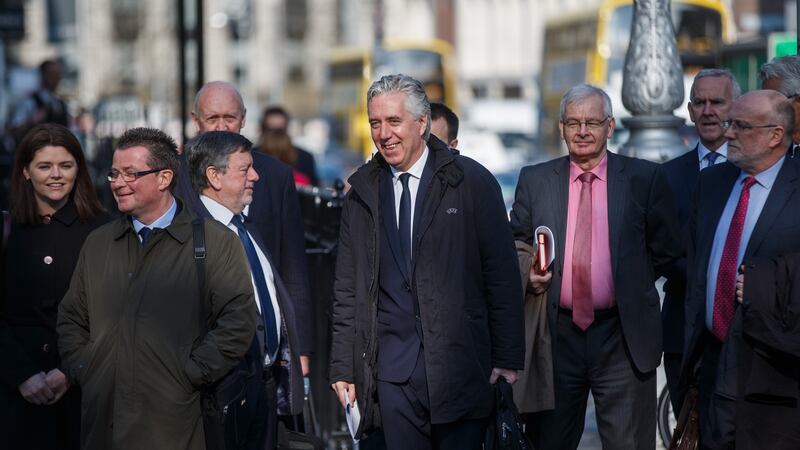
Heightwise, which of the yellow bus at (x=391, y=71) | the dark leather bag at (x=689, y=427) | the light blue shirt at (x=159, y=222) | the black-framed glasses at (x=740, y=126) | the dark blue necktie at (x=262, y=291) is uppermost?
the yellow bus at (x=391, y=71)

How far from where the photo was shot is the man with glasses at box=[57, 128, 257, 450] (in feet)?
17.4

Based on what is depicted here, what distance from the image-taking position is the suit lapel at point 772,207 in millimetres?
5758

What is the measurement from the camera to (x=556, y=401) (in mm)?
6535

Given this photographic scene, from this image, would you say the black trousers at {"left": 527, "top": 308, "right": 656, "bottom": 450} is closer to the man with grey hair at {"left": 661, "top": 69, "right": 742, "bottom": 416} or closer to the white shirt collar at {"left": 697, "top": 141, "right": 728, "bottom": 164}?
the man with grey hair at {"left": 661, "top": 69, "right": 742, "bottom": 416}

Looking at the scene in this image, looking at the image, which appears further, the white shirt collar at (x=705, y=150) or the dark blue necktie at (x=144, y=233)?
the white shirt collar at (x=705, y=150)

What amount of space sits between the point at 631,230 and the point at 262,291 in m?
1.63

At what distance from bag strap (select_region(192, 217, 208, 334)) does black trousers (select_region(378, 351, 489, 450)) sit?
0.81m

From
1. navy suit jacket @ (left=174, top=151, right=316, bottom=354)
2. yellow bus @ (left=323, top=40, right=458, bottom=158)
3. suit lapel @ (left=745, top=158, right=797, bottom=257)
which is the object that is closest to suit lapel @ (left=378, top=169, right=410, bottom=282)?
navy suit jacket @ (left=174, top=151, right=316, bottom=354)

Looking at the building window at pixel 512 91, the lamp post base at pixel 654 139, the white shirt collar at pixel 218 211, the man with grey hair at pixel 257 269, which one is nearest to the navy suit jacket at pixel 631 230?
the man with grey hair at pixel 257 269

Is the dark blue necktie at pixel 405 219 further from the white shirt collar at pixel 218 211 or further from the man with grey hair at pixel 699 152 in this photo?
the man with grey hair at pixel 699 152

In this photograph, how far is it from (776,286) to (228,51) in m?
90.3

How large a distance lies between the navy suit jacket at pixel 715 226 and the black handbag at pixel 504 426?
78 centimetres

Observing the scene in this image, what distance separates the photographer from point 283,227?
276 inches

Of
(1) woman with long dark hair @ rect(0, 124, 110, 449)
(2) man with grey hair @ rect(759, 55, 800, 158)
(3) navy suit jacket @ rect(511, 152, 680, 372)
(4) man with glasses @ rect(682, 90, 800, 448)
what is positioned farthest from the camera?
(2) man with grey hair @ rect(759, 55, 800, 158)
